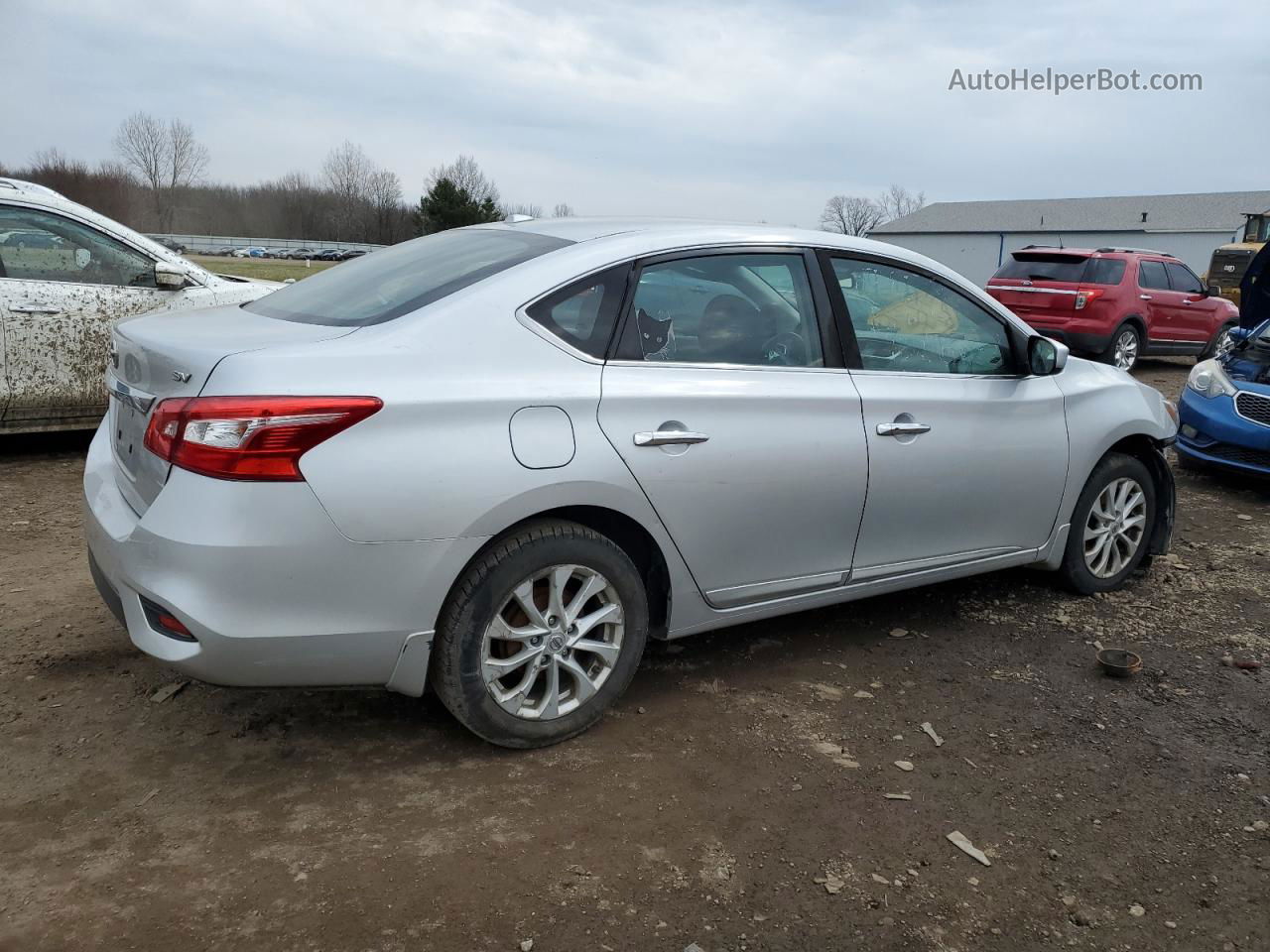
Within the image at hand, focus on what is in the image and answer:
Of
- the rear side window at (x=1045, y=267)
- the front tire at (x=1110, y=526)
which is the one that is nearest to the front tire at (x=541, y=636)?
the front tire at (x=1110, y=526)

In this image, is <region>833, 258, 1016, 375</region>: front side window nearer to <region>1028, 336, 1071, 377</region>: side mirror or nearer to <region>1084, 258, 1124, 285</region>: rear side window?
<region>1028, 336, 1071, 377</region>: side mirror

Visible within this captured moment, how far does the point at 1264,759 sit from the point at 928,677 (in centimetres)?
111

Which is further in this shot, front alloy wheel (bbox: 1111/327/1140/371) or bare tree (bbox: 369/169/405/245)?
bare tree (bbox: 369/169/405/245)

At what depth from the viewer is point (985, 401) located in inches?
161

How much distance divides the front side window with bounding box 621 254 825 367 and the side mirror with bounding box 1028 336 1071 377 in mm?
1153

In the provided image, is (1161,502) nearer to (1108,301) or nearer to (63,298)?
(63,298)

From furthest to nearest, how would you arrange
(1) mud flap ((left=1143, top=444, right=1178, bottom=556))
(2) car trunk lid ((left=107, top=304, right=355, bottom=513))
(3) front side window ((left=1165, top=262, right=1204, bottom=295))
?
(3) front side window ((left=1165, top=262, right=1204, bottom=295)) → (1) mud flap ((left=1143, top=444, right=1178, bottom=556)) → (2) car trunk lid ((left=107, top=304, right=355, bottom=513))

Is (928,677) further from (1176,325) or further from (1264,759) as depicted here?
(1176,325)

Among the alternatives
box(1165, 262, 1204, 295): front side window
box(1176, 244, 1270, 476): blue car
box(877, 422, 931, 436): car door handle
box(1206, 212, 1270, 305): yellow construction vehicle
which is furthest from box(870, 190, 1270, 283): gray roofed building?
box(877, 422, 931, 436): car door handle

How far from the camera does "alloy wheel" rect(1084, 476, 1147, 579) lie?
4719mm

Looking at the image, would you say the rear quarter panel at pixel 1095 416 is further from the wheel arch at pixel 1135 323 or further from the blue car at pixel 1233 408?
the wheel arch at pixel 1135 323

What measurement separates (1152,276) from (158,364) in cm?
1443

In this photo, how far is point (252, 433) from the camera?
8.51ft

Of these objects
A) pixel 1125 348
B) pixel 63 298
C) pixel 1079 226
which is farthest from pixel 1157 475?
pixel 1079 226
